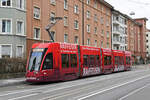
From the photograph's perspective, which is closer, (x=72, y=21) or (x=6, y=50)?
(x=6, y=50)

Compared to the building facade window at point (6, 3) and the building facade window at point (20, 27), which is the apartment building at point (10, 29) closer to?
the building facade window at point (6, 3)

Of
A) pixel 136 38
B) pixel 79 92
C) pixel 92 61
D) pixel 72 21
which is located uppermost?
pixel 136 38

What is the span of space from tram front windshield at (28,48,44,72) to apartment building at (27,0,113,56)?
38.4 ft

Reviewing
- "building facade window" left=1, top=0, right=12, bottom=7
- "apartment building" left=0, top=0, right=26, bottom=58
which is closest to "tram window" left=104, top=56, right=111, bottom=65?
"apartment building" left=0, top=0, right=26, bottom=58

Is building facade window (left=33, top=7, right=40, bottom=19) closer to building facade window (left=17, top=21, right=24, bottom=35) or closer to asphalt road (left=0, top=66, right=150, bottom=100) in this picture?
building facade window (left=17, top=21, right=24, bottom=35)

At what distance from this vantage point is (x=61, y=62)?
18453 millimetres

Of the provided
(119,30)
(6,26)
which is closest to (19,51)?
(6,26)

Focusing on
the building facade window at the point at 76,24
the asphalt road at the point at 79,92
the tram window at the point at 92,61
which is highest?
the building facade window at the point at 76,24

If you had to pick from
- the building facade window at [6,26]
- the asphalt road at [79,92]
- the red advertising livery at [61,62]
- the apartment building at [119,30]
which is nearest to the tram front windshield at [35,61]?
the red advertising livery at [61,62]

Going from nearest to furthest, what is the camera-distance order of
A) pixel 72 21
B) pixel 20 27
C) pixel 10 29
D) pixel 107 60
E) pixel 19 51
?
pixel 10 29
pixel 19 51
pixel 20 27
pixel 107 60
pixel 72 21

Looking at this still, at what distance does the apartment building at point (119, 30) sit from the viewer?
58.7 meters

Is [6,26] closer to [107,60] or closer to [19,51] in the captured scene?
[19,51]

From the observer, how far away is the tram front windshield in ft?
55.5

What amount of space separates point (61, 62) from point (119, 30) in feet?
152
